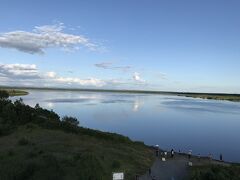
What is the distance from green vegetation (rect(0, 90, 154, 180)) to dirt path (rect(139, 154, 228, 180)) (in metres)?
1.18

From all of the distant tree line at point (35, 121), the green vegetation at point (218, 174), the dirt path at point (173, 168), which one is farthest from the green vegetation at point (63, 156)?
the green vegetation at point (218, 174)

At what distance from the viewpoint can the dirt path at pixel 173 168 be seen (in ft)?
109

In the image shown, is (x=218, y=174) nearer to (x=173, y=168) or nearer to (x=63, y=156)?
(x=173, y=168)

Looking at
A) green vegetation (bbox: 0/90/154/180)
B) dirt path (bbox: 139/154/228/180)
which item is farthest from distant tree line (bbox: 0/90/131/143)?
dirt path (bbox: 139/154/228/180)

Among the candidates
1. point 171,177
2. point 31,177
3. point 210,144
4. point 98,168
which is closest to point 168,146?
point 210,144

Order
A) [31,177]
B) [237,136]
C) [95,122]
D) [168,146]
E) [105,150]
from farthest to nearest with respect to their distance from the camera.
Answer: [95,122], [237,136], [168,146], [105,150], [31,177]

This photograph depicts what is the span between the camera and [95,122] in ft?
298

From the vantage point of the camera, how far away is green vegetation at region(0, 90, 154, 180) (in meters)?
28.0

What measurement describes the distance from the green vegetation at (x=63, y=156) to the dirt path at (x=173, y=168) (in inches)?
46.6

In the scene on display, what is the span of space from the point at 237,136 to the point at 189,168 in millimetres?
38612

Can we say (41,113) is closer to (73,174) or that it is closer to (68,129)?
(68,129)

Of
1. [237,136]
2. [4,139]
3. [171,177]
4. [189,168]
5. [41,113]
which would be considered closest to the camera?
[171,177]

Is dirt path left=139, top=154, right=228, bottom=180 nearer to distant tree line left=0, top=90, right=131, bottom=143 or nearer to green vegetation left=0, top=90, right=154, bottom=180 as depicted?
green vegetation left=0, top=90, right=154, bottom=180

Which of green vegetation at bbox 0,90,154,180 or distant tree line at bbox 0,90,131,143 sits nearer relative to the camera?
green vegetation at bbox 0,90,154,180
